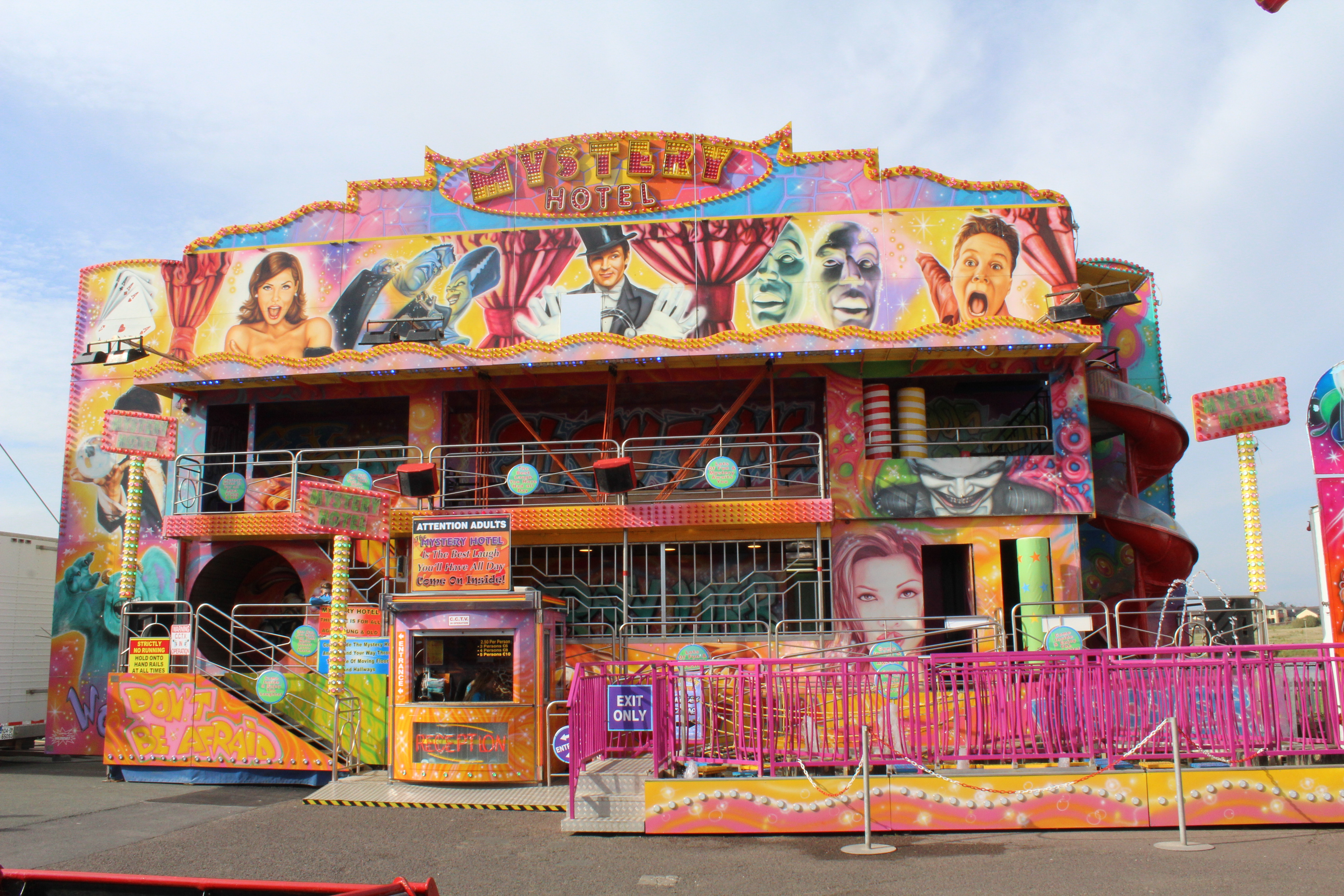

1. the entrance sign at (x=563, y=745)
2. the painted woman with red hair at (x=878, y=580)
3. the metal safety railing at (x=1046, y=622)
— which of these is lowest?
the entrance sign at (x=563, y=745)

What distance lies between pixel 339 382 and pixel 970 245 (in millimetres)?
12601

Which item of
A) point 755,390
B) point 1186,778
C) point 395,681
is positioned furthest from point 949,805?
point 755,390

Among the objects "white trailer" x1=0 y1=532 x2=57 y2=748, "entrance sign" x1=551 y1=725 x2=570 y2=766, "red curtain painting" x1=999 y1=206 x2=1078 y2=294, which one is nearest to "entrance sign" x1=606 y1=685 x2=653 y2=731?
"entrance sign" x1=551 y1=725 x2=570 y2=766

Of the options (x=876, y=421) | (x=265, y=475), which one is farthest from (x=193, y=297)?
(x=876, y=421)

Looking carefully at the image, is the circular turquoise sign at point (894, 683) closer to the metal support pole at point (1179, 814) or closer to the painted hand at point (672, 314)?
the metal support pole at point (1179, 814)

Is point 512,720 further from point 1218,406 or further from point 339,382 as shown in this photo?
point 1218,406

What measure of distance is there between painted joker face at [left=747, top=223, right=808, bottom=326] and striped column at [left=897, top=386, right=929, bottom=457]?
8.51ft

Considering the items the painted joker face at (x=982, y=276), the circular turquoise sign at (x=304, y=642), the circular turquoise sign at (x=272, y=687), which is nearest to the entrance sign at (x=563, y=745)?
the circular turquoise sign at (x=272, y=687)

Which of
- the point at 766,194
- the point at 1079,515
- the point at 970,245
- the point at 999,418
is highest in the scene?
the point at 766,194

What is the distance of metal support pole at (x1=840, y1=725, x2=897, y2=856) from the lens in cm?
987

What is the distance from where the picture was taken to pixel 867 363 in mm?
18844

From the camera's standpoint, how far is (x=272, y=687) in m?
15.6

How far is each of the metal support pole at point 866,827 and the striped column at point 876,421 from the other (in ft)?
28.9

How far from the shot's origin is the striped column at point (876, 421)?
1872 cm
